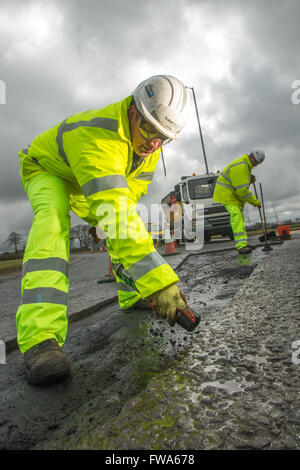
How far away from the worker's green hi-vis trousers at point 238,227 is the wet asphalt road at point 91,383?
10.7 feet

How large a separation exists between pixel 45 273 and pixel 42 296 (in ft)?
0.42

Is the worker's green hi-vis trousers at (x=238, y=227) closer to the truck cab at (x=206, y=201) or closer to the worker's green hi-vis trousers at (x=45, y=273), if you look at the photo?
the worker's green hi-vis trousers at (x=45, y=273)

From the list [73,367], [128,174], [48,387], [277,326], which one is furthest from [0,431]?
[128,174]

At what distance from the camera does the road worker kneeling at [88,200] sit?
134 centimetres

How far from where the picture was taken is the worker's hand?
132 centimetres

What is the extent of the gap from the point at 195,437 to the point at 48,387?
2.52 ft

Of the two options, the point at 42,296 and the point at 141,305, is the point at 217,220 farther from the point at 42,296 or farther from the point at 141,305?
the point at 42,296

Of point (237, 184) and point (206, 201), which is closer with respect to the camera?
point (237, 184)

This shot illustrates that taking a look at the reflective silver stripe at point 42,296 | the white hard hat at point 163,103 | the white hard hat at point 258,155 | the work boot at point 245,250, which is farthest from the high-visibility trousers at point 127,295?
the white hard hat at point 258,155

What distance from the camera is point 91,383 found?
1.16m

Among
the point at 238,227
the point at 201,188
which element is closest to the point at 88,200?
the point at 238,227

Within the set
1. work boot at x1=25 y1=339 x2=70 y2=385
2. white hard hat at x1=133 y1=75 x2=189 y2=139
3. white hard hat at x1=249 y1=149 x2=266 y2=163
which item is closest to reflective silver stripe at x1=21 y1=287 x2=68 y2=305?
work boot at x1=25 y1=339 x2=70 y2=385

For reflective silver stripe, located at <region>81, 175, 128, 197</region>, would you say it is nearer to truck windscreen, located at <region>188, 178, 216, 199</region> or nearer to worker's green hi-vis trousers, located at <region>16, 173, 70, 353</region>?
worker's green hi-vis trousers, located at <region>16, 173, 70, 353</region>

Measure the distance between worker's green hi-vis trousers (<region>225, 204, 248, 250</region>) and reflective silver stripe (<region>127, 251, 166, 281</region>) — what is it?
4.07 m
